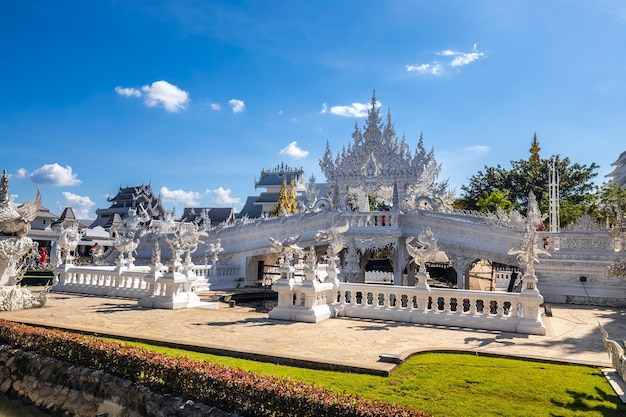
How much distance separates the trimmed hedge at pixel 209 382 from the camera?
196 inches

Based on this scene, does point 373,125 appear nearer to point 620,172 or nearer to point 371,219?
point 371,219

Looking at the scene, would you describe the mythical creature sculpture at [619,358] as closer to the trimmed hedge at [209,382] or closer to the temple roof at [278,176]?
the trimmed hedge at [209,382]

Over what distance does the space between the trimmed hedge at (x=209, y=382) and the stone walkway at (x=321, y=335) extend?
0.90 metres

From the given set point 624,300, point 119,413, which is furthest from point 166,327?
point 624,300

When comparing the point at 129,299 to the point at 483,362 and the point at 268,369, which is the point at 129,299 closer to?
the point at 268,369

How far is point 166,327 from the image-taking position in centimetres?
1042

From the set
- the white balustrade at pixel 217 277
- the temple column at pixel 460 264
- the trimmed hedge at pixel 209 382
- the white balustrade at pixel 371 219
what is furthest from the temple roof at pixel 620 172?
the white balustrade at pixel 217 277

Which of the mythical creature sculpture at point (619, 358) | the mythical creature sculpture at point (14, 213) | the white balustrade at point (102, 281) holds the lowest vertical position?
the mythical creature sculpture at point (619, 358)

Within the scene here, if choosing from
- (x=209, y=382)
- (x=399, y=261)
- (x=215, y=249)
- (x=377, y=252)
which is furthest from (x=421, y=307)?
(x=215, y=249)

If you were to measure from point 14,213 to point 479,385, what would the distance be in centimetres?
1285

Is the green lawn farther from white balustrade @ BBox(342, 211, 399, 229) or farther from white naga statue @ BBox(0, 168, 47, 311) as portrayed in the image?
white balustrade @ BBox(342, 211, 399, 229)

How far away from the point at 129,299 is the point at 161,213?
44.1 metres

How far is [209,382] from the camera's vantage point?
613 cm

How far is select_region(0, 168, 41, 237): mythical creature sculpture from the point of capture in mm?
12789
